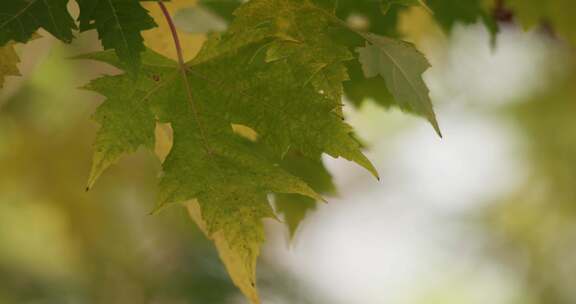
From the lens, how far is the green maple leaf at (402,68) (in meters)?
0.92

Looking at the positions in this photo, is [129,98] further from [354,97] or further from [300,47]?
[354,97]

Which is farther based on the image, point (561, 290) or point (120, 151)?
point (561, 290)

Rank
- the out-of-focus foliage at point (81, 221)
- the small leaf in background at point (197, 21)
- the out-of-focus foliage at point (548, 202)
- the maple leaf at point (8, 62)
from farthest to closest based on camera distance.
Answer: the out-of-focus foliage at point (548, 202), the out-of-focus foliage at point (81, 221), the small leaf in background at point (197, 21), the maple leaf at point (8, 62)

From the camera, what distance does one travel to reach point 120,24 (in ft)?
2.86

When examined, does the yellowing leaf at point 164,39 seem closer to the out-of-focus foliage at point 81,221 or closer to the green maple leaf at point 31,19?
the green maple leaf at point 31,19

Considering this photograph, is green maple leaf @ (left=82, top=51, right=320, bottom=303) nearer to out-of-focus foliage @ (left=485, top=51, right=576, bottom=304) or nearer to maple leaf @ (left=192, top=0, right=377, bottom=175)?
maple leaf @ (left=192, top=0, right=377, bottom=175)

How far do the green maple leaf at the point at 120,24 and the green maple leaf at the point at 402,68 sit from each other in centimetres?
26

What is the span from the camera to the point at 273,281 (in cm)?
288

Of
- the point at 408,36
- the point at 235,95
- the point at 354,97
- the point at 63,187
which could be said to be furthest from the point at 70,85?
the point at 235,95

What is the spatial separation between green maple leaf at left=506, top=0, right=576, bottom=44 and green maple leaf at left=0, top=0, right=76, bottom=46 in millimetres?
969

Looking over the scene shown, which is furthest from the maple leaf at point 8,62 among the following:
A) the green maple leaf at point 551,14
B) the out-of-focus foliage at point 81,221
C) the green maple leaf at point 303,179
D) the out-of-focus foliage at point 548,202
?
the out-of-focus foliage at point 548,202

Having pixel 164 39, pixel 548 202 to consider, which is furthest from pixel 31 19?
pixel 548 202

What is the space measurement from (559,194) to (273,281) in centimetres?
155

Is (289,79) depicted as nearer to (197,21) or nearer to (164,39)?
(164,39)
